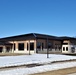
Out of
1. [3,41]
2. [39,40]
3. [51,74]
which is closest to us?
[51,74]

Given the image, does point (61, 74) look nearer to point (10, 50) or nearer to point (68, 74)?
point (68, 74)

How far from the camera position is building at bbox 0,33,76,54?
64062mm

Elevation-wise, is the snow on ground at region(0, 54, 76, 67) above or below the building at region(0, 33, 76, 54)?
below

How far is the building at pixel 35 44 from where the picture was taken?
2522 inches

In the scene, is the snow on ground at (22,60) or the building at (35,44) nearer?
the snow on ground at (22,60)

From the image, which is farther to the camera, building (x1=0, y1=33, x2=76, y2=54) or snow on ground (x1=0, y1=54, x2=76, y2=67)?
building (x1=0, y1=33, x2=76, y2=54)

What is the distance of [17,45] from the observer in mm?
68750

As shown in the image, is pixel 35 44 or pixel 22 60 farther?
pixel 35 44

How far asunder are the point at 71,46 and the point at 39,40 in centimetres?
1285

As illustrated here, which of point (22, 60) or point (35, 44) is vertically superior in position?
point (35, 44)

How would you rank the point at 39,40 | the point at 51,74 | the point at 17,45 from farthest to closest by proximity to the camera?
1. the point at 17,45
2. the point at 39,40
3. the point at 51,74

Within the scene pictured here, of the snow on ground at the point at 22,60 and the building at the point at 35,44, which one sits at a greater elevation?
the building at the point at 35,44

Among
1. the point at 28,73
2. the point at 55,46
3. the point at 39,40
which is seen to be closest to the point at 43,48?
the point at 39,40

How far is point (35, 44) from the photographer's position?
206ft
